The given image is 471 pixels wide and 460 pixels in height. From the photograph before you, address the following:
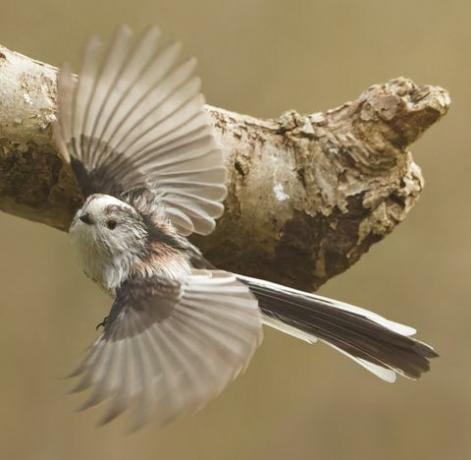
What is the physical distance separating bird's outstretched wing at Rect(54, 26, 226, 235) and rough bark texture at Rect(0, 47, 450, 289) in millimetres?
136

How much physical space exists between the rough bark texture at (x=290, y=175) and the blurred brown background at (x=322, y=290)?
71 cm

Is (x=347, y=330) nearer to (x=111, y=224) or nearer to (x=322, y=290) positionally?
(x=111, y=224)

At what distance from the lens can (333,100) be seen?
82.2 inches

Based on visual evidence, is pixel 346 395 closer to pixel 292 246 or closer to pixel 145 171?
pixel 292 246

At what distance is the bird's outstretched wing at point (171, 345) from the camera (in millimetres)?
835

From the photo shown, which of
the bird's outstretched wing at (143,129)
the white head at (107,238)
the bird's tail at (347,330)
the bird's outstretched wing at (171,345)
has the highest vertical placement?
the bird's outstretched wing at (143,129)

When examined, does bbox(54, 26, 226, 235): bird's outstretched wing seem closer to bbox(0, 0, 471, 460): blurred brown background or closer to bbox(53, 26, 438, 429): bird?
bbox(53, 26, 438, 429): bird

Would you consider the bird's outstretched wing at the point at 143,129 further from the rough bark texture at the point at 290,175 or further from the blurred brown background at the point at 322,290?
the blurred brown background at the point at 322,290

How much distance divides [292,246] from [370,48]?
0.95m

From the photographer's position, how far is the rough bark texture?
120 cm

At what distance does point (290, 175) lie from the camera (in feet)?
4.27

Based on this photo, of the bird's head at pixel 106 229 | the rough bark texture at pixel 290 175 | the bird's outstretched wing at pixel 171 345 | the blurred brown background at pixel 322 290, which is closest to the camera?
Answer: the bird's outstretched wing at pixel 171 345

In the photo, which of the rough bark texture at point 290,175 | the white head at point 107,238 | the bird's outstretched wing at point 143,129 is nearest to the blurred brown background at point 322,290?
the rough bark texture at point 290,175

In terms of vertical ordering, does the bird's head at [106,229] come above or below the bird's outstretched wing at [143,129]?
below
